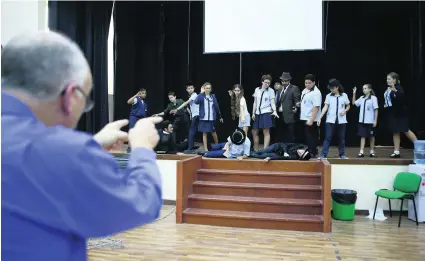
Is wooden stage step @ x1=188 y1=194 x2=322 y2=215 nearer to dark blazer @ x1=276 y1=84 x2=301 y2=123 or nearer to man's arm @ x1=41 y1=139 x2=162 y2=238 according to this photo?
dark blazer @ x1=276 y1=84 x2=301 y2=123

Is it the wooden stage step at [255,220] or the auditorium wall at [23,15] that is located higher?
the auditorium wall at [23,15]

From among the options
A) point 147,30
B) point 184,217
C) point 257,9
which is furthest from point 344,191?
point 147,30

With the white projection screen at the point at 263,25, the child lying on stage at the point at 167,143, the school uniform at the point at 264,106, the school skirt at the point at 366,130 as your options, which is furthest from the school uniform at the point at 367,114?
the child lying on stage at the point at 167,143

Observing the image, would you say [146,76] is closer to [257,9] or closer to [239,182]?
[257,9]

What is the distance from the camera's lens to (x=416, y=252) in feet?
13.1

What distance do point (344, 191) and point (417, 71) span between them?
4156mm

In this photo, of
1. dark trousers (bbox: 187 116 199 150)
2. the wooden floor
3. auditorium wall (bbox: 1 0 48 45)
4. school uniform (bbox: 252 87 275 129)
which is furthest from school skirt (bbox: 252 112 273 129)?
auditorium wall (bbox: 1 0 48 45)

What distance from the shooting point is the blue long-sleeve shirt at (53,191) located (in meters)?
0.61

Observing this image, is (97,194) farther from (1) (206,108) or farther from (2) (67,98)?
(1) (206,108)

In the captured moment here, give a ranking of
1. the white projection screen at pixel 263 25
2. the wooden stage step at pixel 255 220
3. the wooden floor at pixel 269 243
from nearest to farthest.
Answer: the wooden floor at pixel 269 243 → the wooden stage step at pixel 255 220 → the white projection screen at pixel 263 25

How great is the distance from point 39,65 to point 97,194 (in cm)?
25

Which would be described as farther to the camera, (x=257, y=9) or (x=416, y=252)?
(x=257, y=9)

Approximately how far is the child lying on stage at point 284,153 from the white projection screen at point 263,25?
1.67 meters

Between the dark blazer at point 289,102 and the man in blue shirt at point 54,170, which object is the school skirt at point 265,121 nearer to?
the dark blazer at point 289,102
